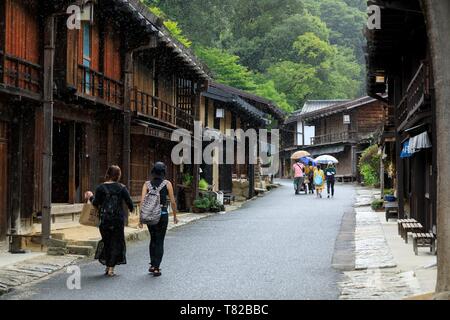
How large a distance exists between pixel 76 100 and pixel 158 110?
7445mm

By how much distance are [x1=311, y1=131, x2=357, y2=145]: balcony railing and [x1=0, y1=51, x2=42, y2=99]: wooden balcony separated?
46.7 metres

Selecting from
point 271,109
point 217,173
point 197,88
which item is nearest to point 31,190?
point 197,88

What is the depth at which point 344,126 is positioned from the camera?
60375 mm

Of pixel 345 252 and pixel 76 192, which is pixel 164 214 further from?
pixel 76 192

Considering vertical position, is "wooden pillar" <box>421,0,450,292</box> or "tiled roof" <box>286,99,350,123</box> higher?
"tiled roof" <box>286,99,350,123</box>

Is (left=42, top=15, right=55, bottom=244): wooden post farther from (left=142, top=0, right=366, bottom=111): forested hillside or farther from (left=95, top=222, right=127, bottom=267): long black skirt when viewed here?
(left=142, top=0, right=366, bottom=111): forested hillside

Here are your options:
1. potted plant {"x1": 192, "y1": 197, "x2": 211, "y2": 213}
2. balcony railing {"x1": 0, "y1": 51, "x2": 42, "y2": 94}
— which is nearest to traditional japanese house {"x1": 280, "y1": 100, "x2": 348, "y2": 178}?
potted plant {"x1": 192, "y1": 197, "x2": 211, "y2": 213}

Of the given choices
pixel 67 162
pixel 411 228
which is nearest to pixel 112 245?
pixel 411 228

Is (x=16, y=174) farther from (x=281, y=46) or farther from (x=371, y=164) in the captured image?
(x=281, y=46)

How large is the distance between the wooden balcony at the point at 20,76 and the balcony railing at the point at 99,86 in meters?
1.85

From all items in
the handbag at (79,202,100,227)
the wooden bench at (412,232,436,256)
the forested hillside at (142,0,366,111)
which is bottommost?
the wooden bench at (412,232,436,256)

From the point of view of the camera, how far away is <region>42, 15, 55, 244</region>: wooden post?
13.7 metres

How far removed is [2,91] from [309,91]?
188 feet

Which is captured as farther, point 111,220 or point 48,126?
point 48,126
